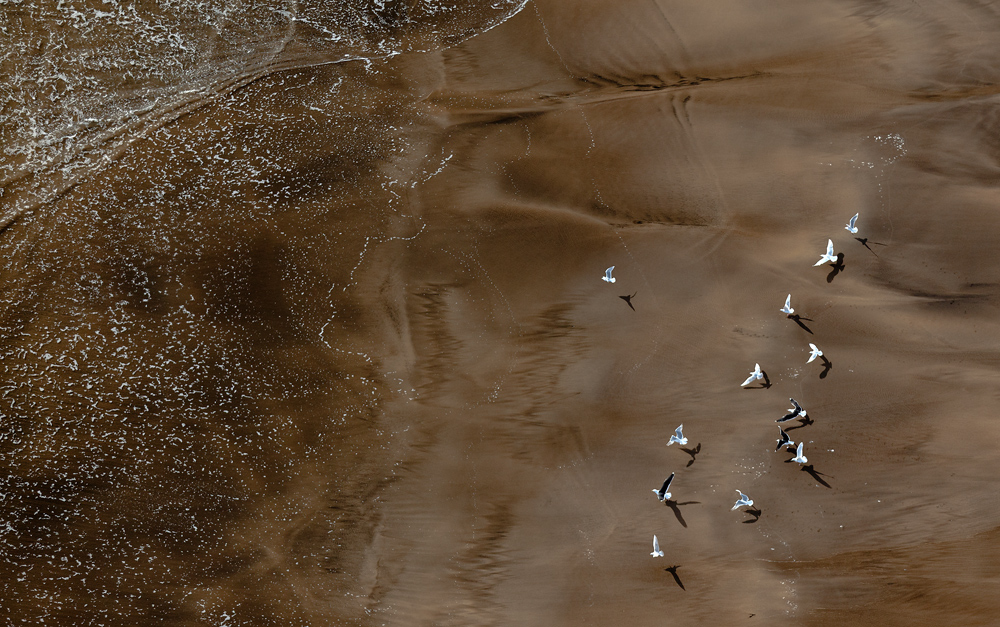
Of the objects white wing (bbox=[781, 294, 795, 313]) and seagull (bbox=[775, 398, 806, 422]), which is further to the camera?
white wing (bbox=[781, 294, 795, 313])

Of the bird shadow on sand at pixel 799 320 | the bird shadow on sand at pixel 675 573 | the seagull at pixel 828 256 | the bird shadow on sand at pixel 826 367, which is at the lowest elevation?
the bird shadow on sand at pixel 675 573

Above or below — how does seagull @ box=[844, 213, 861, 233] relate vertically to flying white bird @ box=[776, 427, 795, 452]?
above

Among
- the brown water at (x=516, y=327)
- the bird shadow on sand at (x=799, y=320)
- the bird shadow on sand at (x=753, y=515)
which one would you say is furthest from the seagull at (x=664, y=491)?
the bird shadow on sand at (x=799, y=320)

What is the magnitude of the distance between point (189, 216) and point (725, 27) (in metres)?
6.07

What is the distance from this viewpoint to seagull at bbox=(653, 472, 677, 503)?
5820mm

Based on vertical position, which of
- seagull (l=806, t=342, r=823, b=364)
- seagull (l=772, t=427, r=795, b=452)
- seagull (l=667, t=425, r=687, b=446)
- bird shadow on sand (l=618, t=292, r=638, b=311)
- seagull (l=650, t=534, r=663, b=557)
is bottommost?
seagull (l=650, t=534, r=663, b=557)

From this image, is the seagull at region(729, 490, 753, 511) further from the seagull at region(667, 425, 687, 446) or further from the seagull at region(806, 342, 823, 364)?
the seagull at region(806, 342, 823, 364)

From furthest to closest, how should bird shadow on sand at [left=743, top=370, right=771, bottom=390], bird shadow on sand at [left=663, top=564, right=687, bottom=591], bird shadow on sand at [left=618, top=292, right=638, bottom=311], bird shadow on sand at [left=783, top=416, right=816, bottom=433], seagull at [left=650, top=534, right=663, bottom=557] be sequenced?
A: 1. bird shadow on sand at [left=618, top=292, right=638, bottom=311]
2. bird shadow on sand at [left=743, top=370, right=771, bottom=390]
3. bird shadow on sand at [left=783, top=416, right=816, bottom=433]
4. bird shadow on sand at [left=663, top=564, right=687, bottom=591]
5. seagull at [left=650, top=534, right=663, bottom=557]

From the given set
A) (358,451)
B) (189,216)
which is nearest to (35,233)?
(189,216)

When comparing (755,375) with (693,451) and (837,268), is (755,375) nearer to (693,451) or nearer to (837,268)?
(693,451)

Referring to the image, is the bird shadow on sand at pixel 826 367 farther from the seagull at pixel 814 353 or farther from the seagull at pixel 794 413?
the seagull at pixel 794 413

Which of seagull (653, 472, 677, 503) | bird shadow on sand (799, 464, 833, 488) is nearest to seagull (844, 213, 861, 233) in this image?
bird shadow on sand (799, 464, 833, 488)

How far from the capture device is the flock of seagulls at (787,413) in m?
5.88

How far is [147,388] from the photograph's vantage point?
6.34 meters
